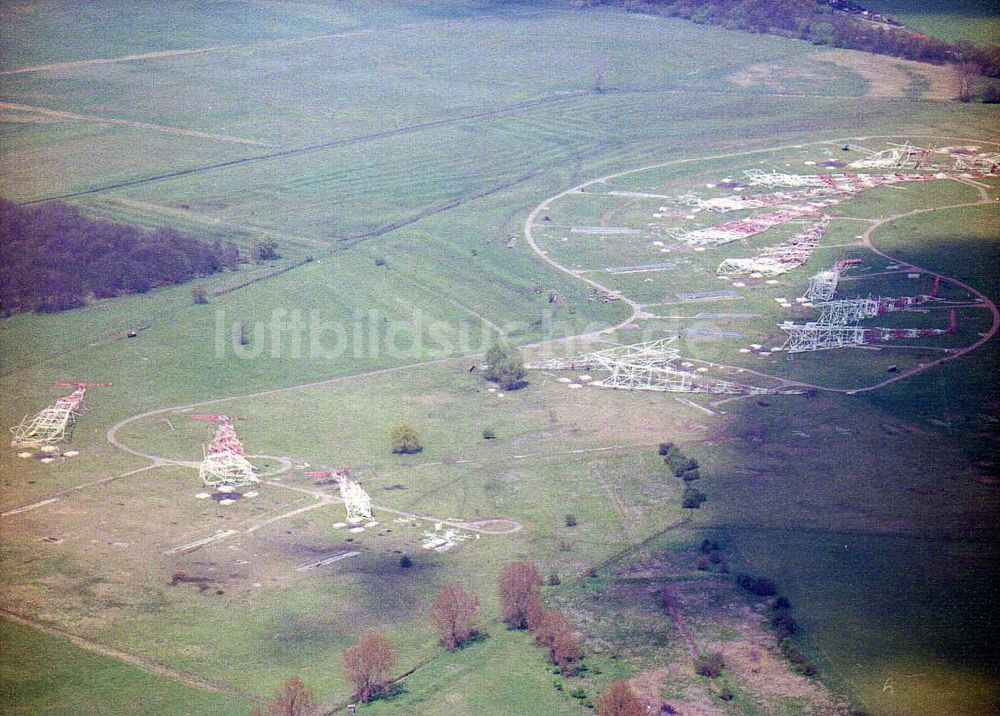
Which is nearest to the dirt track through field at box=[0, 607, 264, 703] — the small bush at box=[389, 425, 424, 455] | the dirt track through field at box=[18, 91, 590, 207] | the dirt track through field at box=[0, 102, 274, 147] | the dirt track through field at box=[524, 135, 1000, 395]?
the small bush at box=[389, 425, 424, 455]

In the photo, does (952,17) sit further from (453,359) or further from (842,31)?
(453,359)

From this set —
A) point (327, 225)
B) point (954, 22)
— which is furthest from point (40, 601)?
point (954, 22)

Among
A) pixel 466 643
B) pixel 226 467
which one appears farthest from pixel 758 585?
pixel 226 467

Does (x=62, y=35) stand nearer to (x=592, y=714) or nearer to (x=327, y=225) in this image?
(x=327, y=225)

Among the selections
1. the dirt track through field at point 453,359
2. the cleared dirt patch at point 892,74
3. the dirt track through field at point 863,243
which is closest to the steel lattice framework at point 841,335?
the dirt track through field at point 863,243

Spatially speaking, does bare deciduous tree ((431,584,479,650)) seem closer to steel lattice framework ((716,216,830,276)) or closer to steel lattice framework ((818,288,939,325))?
steel lattice framework ((818,288,939,325))
